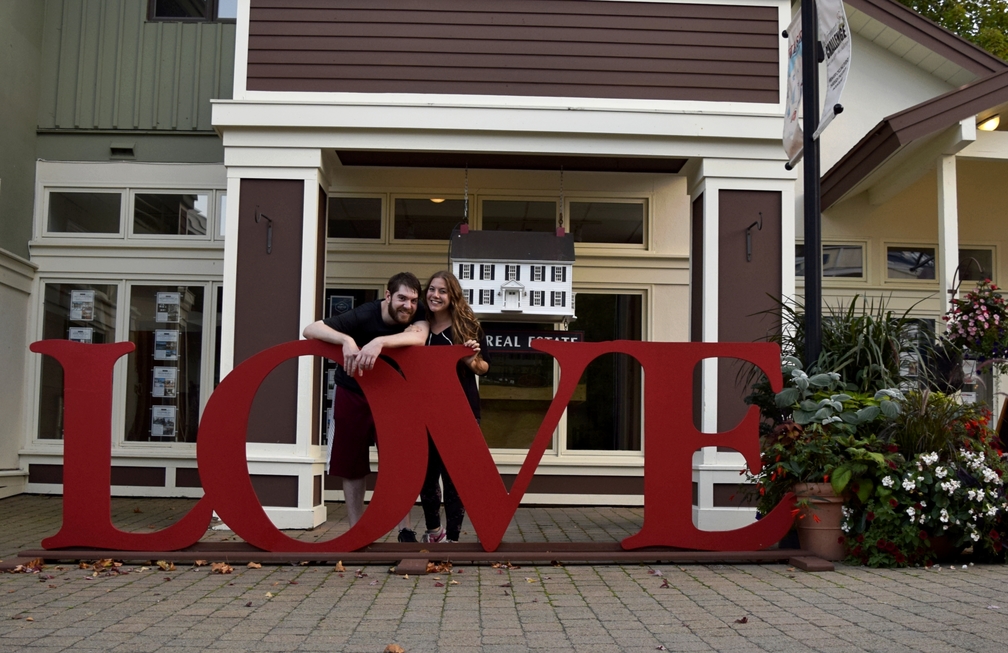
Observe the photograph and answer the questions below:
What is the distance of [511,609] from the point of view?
4.16 metres

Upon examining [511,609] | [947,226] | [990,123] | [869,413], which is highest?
[990,123]

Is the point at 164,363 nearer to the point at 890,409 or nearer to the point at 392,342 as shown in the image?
the point at 392,342

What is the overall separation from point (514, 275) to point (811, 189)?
2928 mm

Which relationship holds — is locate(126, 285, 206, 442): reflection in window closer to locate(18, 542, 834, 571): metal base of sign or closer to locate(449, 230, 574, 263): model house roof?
locate(449, 230, 574, 263): model house roof

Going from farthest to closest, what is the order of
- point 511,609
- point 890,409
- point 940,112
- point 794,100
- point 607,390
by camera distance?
1. point 607,390
2. point 940,112
3. point 794,100
4. point 890,409
5. point 511,609

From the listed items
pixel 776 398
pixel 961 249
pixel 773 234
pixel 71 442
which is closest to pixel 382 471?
pixel 71 442

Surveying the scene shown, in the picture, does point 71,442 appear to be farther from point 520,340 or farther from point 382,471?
point 520,340

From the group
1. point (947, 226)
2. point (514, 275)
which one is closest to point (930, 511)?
point (947, 226)

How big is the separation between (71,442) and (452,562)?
2220 millimetres

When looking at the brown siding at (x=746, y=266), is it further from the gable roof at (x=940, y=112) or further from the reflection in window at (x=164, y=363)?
the reflection in window at (x=164, y=363)

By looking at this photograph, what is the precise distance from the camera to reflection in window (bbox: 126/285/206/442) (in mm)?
9078

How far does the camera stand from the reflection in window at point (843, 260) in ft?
31.4

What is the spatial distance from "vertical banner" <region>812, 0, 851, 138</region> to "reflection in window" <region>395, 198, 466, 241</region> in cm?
425

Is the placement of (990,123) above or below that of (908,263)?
above
